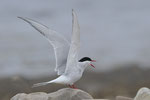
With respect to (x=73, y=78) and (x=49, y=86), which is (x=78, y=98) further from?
(x=49, y=86)

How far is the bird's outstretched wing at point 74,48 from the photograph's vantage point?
8.08 meters

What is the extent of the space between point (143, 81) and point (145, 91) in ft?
18.6

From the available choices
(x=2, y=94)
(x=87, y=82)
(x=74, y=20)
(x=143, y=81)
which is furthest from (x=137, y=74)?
(x=74, y=20)

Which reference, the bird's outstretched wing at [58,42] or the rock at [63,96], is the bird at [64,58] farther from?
the rock at [63,96]

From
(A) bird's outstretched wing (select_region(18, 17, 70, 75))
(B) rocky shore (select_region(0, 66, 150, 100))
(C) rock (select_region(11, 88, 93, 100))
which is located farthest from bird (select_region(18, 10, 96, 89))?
(B) rocky shore (select_region(0, 66, 150, 100))

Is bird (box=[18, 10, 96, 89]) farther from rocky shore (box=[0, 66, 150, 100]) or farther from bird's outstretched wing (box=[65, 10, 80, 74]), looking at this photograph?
rocky shore (box=[0, 66, 150, 100])

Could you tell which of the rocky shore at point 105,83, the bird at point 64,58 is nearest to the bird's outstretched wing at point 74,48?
the bird at point 64,58

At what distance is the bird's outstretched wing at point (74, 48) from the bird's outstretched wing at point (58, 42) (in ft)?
1.16

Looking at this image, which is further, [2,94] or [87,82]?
[87,82]

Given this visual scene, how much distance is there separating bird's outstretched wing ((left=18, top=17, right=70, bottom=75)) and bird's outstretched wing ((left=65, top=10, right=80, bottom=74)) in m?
0.35

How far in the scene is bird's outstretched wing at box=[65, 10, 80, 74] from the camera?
8.08 meters

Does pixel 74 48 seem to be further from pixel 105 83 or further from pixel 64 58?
pixel 105 83

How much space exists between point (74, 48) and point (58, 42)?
634 millimetres

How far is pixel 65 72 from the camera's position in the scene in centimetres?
877
